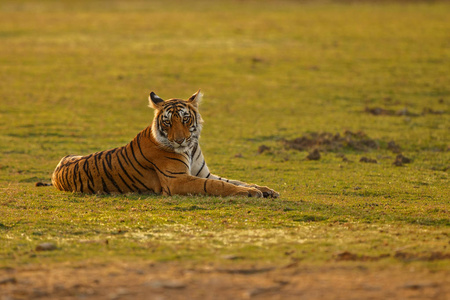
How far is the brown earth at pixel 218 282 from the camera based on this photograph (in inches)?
213

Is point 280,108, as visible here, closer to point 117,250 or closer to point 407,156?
point 407,156

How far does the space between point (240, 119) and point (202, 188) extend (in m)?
9.24

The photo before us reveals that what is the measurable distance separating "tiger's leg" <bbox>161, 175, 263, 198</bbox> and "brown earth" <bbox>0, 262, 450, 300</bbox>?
330 centimetres

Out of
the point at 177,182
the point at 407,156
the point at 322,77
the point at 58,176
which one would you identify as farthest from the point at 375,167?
the point at 322,77

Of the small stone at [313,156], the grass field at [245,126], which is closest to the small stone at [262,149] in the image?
the grass field at [245,126]

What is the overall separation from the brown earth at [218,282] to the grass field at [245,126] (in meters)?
0.10

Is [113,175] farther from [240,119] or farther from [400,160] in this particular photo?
[240,119]

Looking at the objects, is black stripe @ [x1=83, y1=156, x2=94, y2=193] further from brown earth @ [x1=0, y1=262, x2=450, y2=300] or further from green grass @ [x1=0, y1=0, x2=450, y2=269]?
brown earth @ [x1=0, y1=262, x2=450, y2=300]

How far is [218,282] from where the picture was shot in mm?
5711

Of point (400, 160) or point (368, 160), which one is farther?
point (368, 160)

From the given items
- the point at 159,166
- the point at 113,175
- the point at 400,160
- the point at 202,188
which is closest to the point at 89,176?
the point at 113,175

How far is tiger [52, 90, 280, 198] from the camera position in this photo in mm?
9680

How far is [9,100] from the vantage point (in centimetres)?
2062

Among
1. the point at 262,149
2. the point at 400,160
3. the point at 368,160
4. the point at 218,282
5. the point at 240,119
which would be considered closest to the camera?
the point at 218,282
